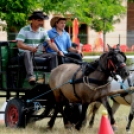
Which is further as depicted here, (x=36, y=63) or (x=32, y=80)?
(x=36, y=63)

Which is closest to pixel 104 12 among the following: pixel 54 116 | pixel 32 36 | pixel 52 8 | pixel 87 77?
pixel 52 8

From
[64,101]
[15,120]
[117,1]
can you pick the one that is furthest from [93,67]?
[117,1]

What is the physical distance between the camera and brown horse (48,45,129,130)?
31.6ft

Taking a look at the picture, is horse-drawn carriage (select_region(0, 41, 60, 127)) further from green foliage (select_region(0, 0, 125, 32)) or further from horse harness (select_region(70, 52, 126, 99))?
green foliage (select_region(0, 0, 125, 32))

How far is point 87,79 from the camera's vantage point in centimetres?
998

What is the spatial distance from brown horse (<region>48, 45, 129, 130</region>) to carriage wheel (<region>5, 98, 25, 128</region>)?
70cm

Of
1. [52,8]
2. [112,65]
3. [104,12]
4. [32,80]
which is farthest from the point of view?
[104,12]

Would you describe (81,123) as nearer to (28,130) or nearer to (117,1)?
(28,130)

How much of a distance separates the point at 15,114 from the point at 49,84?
86cm

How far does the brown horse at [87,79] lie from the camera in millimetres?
9641

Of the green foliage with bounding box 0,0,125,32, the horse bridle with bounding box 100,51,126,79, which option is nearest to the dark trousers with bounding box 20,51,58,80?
the horse bridle with bounding box 100,51,126,79

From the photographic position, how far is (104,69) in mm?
9867

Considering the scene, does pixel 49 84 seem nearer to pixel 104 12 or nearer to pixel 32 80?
pixel 32 80

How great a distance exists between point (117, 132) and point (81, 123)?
68 centimetres
